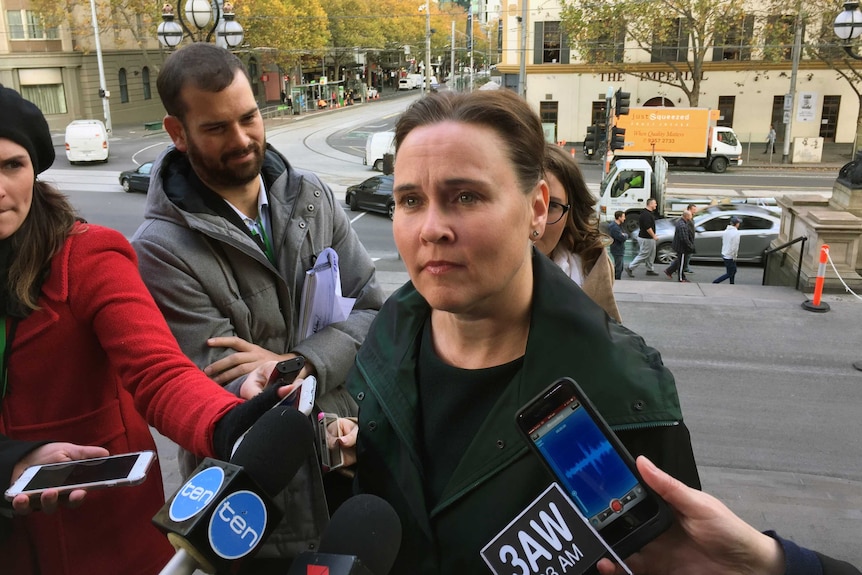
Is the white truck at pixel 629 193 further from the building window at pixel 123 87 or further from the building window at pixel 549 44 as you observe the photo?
the building window at pixel 123 87

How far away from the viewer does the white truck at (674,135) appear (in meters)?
27.4

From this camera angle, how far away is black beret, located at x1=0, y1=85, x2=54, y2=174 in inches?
73.9

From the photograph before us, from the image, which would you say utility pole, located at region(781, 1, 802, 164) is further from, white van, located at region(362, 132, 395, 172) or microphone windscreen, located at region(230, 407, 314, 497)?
microphone windscreen, located at region(230, 407, 314, 497)

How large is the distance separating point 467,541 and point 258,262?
45.6 inches

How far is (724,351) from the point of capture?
8.83 metres

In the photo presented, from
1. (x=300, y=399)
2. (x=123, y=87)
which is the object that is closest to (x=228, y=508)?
(x=300, y=399)

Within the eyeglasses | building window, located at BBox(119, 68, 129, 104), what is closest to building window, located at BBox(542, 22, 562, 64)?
building window, located at BBox(119, 68, 129, 104)

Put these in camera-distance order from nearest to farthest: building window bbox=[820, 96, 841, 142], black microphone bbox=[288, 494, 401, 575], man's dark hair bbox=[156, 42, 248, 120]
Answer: black microphone bbox=[288, 494, 401, 575]
man's dark hair bbox=[156, 42, 248, 120]
building window bbox=[820, 96, 841, 142]

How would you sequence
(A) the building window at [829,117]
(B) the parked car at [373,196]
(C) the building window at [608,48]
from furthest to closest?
1. (A) the building window at [829,117]
2. (C) the building window at [608,48]
3. (B) the parked car at [373,196]

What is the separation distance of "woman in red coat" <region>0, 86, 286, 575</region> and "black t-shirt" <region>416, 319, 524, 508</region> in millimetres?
490

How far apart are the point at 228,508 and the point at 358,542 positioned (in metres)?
0.23

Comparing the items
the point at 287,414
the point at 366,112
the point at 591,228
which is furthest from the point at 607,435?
the point at 366,112

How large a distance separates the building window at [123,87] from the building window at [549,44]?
26.1 metres

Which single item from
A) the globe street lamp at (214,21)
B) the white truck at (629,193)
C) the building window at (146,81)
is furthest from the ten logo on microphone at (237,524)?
the building window at (146,81)
